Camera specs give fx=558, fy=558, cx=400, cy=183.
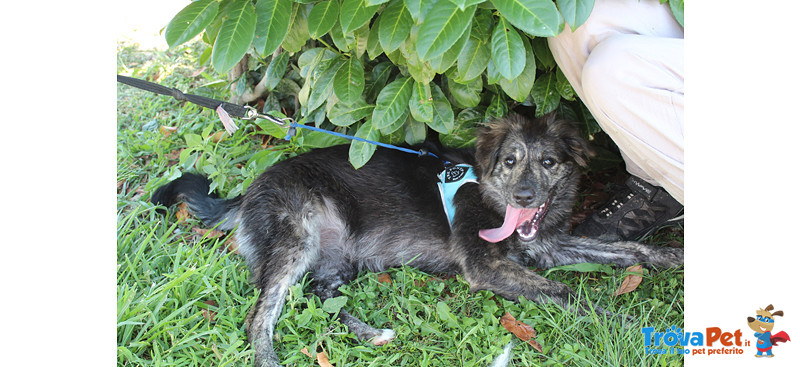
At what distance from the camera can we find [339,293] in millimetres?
A: 3438

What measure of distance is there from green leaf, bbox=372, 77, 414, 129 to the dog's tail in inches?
49.9

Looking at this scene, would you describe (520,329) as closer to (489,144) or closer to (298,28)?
(489,144)

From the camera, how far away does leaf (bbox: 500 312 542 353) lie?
2836 millimetres

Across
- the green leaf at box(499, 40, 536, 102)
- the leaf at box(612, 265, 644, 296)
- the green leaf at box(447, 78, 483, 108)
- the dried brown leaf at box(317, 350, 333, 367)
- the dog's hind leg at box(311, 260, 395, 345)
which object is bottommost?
the dog's hind leg at box(311, 260, 395, 345)

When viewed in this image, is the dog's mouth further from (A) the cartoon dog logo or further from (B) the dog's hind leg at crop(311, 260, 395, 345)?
(A) the cartoon dog logo

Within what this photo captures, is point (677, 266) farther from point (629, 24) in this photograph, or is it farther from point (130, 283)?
point (130, 283)

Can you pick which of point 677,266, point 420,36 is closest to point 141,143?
point 420,36

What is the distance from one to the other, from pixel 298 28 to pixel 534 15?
1.39 m

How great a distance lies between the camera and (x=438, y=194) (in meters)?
3.74

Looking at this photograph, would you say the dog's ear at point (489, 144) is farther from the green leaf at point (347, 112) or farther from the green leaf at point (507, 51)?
the green leaf at point (507, 51)

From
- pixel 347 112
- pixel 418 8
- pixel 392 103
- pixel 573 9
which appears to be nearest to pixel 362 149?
pixel 347 112

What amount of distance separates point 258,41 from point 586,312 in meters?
2.17

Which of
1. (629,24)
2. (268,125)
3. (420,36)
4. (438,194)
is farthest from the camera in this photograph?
(268,125)

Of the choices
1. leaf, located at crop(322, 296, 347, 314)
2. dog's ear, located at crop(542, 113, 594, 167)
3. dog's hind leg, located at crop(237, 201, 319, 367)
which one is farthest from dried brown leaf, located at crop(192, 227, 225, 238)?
dog's ear, located at crop(542, 113, 594, 167)
